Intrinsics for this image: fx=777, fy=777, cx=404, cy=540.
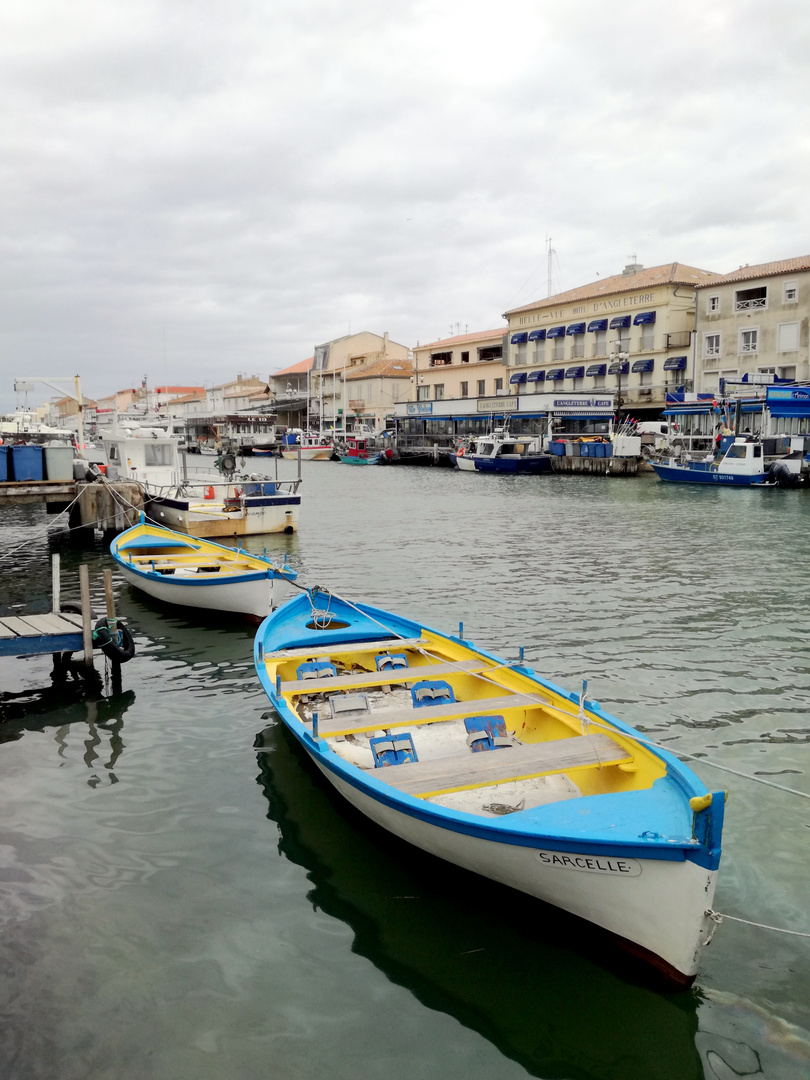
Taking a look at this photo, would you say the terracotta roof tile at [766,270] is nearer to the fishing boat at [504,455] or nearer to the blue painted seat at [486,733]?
the fishing boat at [504,455]

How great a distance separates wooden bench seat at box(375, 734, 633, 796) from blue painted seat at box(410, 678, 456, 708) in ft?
5.39

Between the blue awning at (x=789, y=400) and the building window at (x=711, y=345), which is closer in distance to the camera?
the blue awning at (x=789, y=400)

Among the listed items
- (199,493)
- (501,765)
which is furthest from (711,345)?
(501,765)

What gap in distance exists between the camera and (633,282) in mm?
62031

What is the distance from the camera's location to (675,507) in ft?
108

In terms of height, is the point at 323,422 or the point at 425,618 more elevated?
the point at 323,422

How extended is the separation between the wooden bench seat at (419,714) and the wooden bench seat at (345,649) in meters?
1.64

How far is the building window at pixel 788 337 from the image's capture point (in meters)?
50.9

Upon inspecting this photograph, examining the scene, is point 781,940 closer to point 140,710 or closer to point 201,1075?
point 201,1075

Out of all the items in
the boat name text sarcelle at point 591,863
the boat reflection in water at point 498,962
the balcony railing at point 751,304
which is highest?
the balcony railing at point 751,304

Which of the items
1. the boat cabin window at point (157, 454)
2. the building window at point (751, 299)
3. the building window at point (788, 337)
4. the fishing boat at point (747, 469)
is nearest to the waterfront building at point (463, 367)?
the building window at point (751, 299)

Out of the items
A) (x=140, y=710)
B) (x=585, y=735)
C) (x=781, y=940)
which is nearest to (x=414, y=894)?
(x=585, y=735)

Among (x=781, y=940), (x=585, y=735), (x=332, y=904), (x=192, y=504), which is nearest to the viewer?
(x=781, y=940)

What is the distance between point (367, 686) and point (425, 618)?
225 inches
